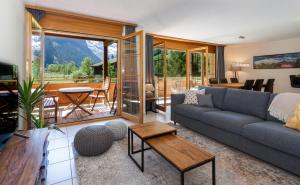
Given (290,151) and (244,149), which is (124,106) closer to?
(244,149)

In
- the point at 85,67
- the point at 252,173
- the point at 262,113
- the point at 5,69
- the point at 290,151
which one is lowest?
the point at 252,173

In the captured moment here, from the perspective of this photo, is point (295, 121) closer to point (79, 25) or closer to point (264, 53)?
point (79, 25)

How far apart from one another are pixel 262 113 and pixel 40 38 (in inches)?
172

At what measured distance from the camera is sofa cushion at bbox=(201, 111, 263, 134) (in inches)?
95.9

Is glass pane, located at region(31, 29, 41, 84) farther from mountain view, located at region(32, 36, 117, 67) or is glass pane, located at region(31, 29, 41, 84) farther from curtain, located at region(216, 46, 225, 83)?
curtain, located at region(216, 46, 225, 83)

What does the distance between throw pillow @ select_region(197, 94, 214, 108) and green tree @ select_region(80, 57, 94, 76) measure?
4.91 m

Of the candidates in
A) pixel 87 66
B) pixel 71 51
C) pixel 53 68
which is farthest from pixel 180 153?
pixel 71 51

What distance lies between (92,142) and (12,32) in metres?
1.92

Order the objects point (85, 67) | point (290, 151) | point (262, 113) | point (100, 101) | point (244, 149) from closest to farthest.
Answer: point (290, 151) < point (244, 149) < point (262, 113) < point (100, 101) < point (85, 67)

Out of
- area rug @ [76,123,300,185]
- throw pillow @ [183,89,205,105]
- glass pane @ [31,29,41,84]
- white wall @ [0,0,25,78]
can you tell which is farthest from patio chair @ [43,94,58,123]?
throw pillow @ [183,89,205,105]

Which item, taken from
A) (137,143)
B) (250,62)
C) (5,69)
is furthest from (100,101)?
(250,62)

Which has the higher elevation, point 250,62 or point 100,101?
point 250,62

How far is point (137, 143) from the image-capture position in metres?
2.80

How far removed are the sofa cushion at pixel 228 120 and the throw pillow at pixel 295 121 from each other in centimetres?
43
